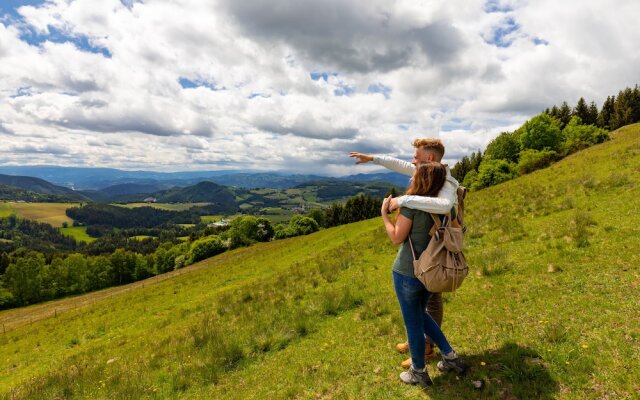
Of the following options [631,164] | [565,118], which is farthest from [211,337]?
[565,118]

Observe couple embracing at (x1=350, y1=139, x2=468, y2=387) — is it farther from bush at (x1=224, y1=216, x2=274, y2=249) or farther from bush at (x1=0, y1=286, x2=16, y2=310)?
bush at (x1=0, y1=286, x2=16, y2=310)

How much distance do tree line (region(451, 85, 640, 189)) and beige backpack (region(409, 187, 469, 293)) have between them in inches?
2279

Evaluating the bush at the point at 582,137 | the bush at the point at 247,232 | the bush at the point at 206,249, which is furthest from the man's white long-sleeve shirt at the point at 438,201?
the bush at the point at 247,232

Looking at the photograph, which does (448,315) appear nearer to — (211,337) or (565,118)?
(211,337)

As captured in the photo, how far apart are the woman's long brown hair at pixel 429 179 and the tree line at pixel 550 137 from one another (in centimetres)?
5783

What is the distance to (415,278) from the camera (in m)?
4.87

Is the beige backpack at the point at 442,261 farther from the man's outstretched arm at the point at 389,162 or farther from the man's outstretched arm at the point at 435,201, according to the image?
the man's outstretched arm at the point at 389,162

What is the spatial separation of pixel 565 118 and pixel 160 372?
4183 inches

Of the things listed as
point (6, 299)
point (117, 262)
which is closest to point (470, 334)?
point (6, 299)

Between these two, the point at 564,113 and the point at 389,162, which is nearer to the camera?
the point at 389,162

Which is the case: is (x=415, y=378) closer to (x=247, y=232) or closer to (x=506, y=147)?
(x=506, y=147)

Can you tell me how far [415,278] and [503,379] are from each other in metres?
2.05

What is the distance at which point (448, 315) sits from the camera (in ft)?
24.9

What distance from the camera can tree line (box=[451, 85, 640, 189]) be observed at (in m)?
55.2
